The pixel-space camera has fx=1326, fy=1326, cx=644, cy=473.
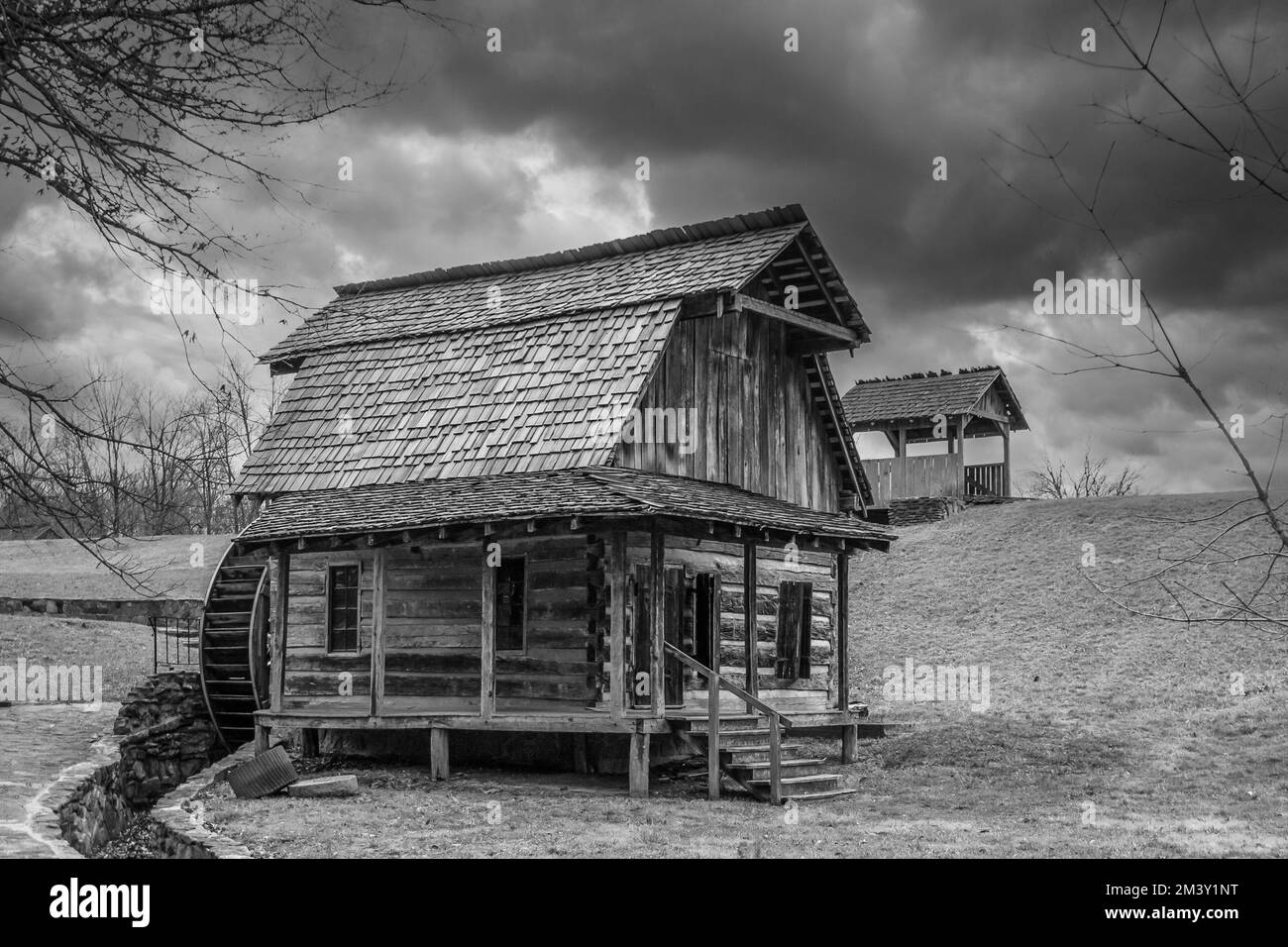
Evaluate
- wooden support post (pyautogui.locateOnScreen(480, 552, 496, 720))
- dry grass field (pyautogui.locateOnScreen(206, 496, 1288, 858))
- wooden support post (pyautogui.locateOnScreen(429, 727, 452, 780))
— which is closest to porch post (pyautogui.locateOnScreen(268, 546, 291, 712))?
dry grass field (pyautogui.locateOnScreen(206, 496, 1288, 858))

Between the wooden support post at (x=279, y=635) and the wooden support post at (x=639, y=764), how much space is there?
6622 millimetres

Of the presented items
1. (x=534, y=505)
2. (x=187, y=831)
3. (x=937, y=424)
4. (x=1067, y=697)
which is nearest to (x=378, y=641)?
(x=534, y=505)

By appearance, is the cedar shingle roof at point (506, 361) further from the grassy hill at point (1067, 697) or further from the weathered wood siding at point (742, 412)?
the grassy hill at point (1067, 697)

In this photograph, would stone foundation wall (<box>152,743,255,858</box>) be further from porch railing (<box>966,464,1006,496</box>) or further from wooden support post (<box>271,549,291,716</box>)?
porch railing (<box>966,464,1006,496</box>)

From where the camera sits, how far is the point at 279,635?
20500 mm

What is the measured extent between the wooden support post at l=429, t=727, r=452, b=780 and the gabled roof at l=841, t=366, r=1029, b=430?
26.4 meters

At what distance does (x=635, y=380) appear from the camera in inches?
764

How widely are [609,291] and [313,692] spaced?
813cm

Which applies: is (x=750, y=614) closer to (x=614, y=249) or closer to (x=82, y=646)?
(x=614, y=249)

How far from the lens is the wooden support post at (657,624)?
55.9 ft

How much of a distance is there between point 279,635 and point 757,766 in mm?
8010
